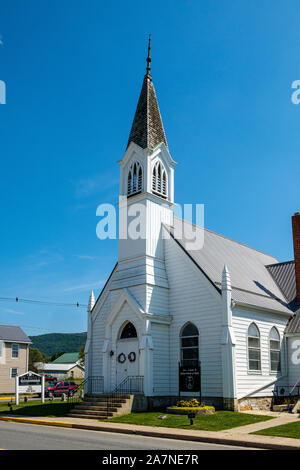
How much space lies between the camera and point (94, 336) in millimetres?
29250

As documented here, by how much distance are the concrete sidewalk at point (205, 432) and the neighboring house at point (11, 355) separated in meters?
33.7

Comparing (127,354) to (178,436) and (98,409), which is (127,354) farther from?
(178,436)

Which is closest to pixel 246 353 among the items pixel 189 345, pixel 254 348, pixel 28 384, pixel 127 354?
pixel 254 348

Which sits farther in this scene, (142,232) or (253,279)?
(253,279)

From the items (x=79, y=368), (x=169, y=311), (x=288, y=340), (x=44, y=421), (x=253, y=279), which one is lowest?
(x=79, y=368)

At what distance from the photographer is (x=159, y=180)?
28375 millimetres

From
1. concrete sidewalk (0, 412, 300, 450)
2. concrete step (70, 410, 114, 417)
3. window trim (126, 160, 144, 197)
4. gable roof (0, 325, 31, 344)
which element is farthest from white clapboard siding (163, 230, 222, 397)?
gable roof (0, 325, 31, 344)

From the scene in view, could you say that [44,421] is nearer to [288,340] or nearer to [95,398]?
[95,398]

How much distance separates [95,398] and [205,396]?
5.48m

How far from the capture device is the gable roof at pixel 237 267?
25.6 metres

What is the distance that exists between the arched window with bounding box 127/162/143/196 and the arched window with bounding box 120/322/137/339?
25.5 ft

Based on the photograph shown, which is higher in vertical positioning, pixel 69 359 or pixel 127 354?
pixel 127 354

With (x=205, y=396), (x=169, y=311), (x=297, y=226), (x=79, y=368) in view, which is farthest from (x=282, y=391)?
(x=79, y=368)

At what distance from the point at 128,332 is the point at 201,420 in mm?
8381
